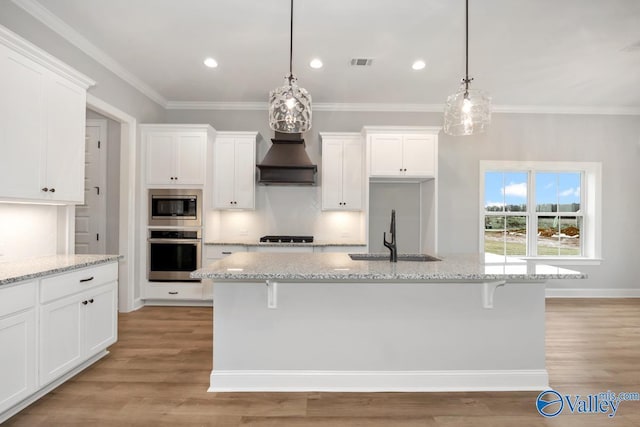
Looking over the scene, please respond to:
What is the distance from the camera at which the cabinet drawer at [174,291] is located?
14.5ft

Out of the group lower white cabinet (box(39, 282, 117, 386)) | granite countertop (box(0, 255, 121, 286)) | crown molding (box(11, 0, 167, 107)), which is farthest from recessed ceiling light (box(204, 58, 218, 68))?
lower white cabinet (box(39, 282, 117, 386))

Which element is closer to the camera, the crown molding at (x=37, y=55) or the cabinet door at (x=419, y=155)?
the crown molding at (x=37, y=55)

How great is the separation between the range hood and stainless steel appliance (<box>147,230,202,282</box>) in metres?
1.19

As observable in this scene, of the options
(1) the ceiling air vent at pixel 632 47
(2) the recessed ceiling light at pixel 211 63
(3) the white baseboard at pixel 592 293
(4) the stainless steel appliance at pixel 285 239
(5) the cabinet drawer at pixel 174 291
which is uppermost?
(1) the ceiling air vent at pixel 632 47

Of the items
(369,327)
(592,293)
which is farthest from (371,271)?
(592,293)

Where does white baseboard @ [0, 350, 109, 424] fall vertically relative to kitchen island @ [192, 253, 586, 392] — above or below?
below

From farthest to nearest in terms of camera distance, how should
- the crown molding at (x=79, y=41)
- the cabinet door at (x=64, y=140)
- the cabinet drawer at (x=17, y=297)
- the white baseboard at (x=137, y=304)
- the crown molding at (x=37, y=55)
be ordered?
the white baseboard at (x=137, y=304) < the crown molding at (x=79, y=41) < the cabinet door at (x=64, y=140) < the crown molding at (x=37, y=55) < the cabinet drawer at (x=17, y=297)

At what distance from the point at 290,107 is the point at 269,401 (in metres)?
1.95

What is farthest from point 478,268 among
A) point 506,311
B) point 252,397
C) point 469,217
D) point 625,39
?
point 469,217

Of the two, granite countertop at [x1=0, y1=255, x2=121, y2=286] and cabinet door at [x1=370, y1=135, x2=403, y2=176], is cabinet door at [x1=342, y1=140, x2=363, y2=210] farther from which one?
granite countertop at [x1=0, y1=255, x2=121, y2=286]

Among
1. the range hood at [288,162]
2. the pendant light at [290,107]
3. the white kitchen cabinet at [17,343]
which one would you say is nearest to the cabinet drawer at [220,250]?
the range hood at [288,162]

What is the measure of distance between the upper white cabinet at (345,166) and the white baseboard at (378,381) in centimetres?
264

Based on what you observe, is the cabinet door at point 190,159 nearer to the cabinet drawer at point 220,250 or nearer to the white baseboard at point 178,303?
the cabinet drawer at point 220,250

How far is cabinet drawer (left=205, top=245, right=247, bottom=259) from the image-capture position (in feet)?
14.5
